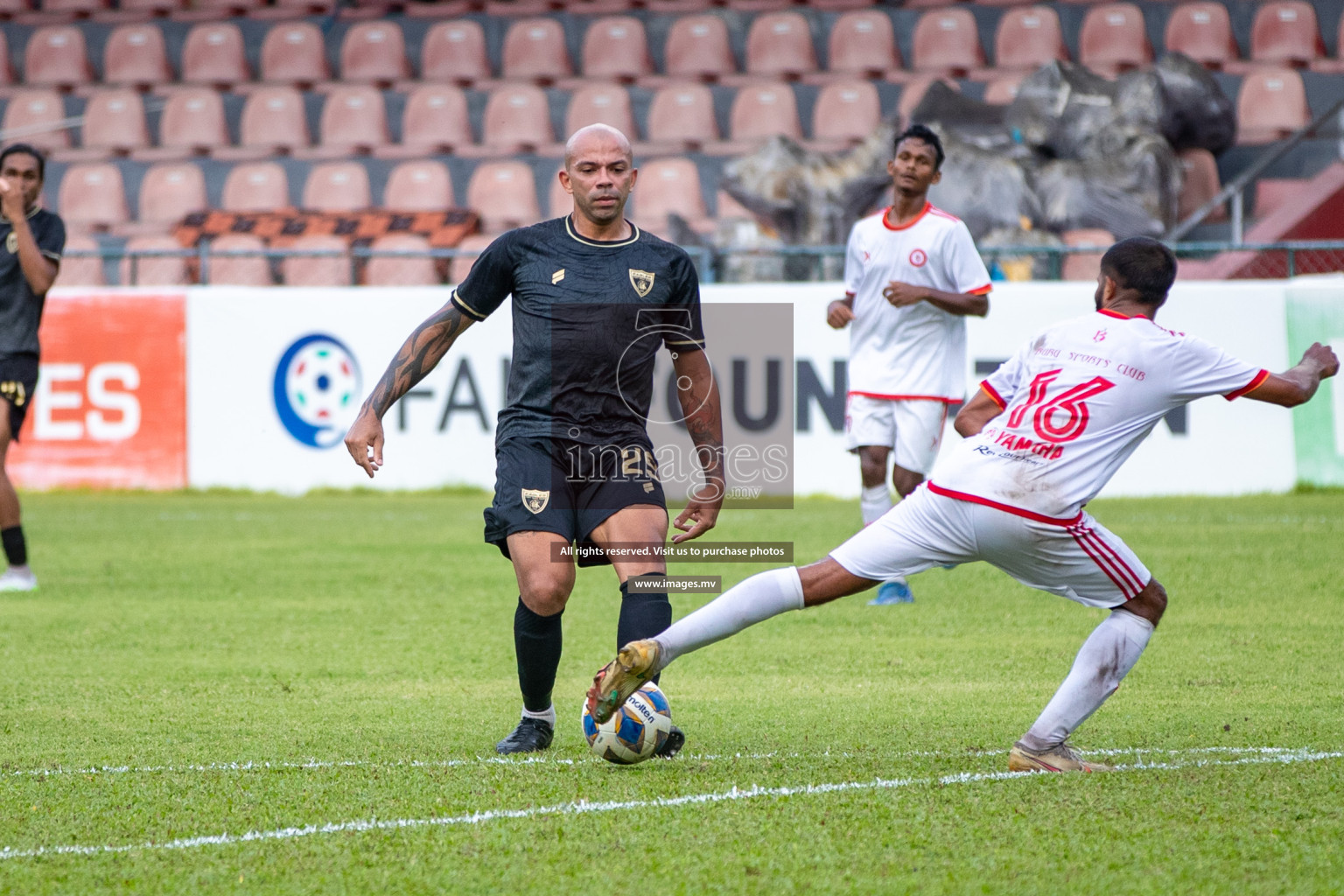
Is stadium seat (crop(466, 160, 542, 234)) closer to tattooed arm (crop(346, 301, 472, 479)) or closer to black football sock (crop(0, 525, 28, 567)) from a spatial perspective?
black football sock (crop(0, 525, 28, 567))

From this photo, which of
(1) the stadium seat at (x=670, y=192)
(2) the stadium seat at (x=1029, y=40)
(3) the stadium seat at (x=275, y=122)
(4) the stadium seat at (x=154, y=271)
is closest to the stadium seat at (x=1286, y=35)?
(2) the stadium seat at (x=1029, y=40)

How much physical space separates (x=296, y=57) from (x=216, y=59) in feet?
3.76

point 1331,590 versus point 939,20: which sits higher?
point 939,20

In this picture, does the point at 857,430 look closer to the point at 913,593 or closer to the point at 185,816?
the point at 913,593

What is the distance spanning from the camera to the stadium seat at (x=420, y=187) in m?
19.7

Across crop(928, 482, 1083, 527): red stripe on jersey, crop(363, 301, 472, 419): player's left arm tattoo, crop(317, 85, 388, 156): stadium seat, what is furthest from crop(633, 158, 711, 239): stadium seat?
crop(928, 482, 1083, 527): red stripe on jersey

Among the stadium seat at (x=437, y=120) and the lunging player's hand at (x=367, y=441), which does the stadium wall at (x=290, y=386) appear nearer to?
the stadium seat at (x=437, y=120)

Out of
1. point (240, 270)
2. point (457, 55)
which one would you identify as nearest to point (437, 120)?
point (457, 55)

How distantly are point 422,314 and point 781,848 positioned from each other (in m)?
11.5

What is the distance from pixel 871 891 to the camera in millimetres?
3547

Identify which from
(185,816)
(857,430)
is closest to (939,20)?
(857,430)

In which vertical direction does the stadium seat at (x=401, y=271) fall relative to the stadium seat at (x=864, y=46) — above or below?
below

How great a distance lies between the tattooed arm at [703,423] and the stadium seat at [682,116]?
1548 cm

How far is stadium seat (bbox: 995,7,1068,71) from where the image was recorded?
67.2 feet
